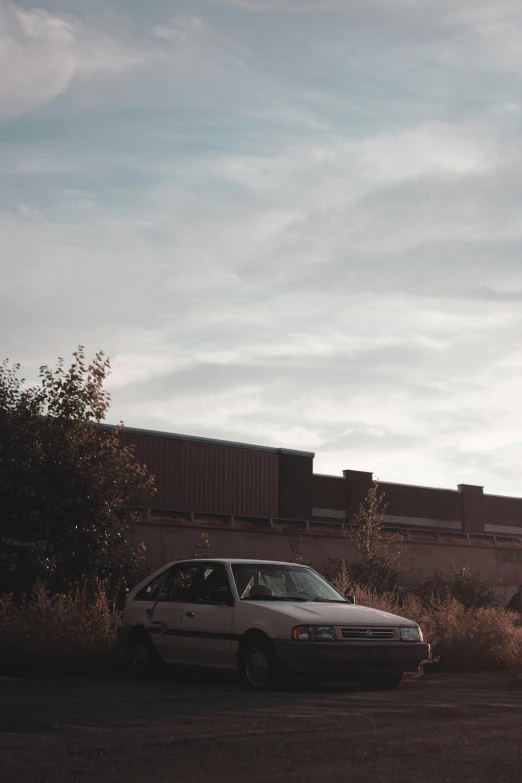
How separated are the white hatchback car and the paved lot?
1.36 feet

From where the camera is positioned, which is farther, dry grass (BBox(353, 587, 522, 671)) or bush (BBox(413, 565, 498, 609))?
bush (BBox(413, 565, 498, 609))

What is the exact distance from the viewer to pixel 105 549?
18.8 metres

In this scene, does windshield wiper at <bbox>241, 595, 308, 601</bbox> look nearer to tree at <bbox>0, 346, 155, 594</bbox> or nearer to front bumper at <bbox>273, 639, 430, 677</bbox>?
front bumper at <bbox>273, 639, 430, 677</bbox>

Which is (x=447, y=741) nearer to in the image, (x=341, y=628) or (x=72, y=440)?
(x=341, y=628)

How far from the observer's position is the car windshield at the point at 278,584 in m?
11.9

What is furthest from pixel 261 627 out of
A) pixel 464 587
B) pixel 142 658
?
pixel 464 587

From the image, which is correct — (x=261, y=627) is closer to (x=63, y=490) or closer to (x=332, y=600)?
(x=332, y=600)

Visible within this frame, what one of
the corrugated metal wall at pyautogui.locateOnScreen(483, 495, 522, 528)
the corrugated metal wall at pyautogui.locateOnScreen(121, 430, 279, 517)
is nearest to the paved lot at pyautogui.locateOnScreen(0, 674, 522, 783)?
the corrugated metal wall at pyautogui.locateOnScreen(121, 430, 279, 517)

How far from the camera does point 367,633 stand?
1117 centimetres

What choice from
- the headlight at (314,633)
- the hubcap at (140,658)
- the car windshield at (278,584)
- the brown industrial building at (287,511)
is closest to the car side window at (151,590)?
the hubcap at (140,658)

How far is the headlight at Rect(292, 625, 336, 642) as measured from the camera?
1073cm

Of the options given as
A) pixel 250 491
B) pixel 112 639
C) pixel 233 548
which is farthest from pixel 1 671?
pixel 250 491

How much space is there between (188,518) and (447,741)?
103 feet

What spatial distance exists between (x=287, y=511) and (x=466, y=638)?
37.7m
